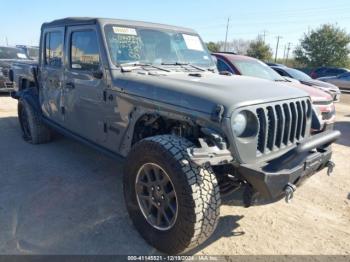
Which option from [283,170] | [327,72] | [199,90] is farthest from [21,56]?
[327,72]

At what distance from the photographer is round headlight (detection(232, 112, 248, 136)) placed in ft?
8.51

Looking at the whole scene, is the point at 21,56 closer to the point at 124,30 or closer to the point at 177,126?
the point at 124,30

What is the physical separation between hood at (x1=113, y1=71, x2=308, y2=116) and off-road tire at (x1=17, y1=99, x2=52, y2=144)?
2729 millimetres

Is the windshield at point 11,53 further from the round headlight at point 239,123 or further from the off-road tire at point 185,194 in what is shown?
the round headlight at point 239,123

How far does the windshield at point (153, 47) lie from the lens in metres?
3.64

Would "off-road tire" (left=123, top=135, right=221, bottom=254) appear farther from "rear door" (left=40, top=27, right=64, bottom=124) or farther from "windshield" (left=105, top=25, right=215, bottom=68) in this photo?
"rear door" (left=40, top=27, right=64, bottom=124)

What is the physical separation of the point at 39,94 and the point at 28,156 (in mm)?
1102

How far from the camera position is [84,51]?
3.98m

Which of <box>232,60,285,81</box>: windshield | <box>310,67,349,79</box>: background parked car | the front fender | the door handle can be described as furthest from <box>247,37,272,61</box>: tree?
the door handle

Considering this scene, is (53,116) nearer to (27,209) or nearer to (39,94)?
(39,94)

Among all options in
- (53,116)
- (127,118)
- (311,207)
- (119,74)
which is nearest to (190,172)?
(127,118)

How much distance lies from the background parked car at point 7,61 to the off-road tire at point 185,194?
32.0 feet

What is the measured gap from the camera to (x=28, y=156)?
203 inches

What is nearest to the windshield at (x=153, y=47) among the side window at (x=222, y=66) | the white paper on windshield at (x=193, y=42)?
the white paper on windshield at (x=193, y=42)
